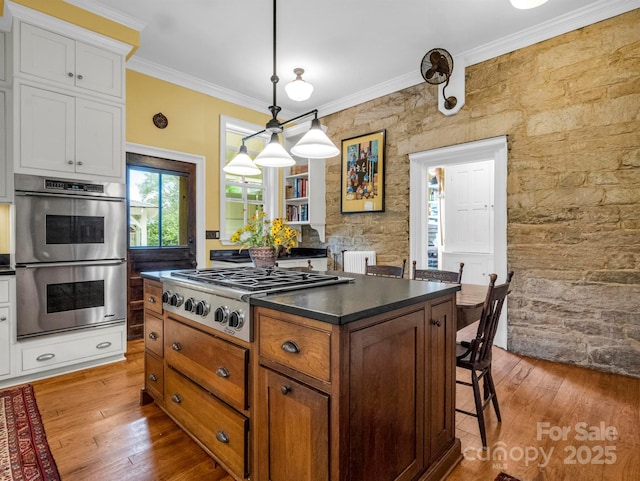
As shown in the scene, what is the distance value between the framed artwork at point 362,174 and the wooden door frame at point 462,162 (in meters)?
0.46

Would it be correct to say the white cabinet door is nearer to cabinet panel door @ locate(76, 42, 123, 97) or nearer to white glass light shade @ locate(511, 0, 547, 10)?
cabinet panel door @ locate(76, 42, 123, 97)

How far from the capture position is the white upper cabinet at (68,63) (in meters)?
2.66

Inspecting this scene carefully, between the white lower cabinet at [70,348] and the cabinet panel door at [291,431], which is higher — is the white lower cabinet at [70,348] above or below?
below

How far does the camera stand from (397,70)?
4.01m

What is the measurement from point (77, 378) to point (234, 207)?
2669 mm

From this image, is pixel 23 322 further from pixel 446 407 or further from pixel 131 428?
pixel 446 407

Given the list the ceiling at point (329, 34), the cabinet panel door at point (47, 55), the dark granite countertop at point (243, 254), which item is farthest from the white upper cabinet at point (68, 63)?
the dark granite countertop at point (243, 254)

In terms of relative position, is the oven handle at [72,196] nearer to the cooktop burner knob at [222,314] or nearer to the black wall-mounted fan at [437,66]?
the cooktop burner knob at [222,314]

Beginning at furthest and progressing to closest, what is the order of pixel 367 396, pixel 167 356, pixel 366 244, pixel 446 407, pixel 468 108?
pixel 366 244 < pixel 468 108 < pixel 167 356 < pixel 446 407 < pixel 367 396

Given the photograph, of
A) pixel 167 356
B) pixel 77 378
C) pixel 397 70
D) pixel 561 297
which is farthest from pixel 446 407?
pixel 397 70

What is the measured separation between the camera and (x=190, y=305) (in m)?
1.73

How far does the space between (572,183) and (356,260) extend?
8.06ft

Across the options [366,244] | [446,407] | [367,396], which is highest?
[366,244]

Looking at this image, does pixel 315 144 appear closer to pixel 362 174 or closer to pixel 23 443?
pixel 23 443
